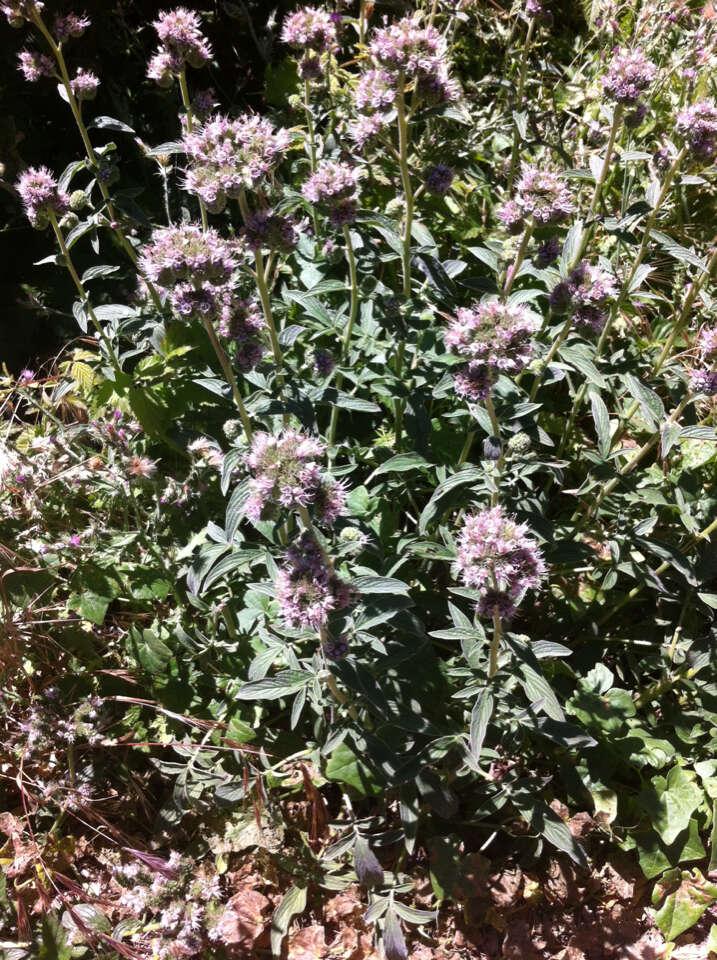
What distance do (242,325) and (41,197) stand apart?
3.44 ft

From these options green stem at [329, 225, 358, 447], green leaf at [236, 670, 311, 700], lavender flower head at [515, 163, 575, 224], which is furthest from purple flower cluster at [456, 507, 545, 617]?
lavender flower head at [515, 163, 575, 224]

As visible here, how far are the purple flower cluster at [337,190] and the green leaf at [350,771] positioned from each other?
1707mm

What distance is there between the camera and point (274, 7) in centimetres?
487

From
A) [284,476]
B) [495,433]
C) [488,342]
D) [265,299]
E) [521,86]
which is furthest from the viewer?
[521,86]

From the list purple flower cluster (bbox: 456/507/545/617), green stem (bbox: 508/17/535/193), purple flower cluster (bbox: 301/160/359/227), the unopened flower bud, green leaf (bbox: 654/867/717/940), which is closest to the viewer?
purple flower cluster (bbox: 456/507/545/617)

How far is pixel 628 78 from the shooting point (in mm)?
2521

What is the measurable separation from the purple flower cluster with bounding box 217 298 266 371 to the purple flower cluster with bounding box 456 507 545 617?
2.83 ft

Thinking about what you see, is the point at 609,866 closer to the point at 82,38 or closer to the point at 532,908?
the point at 532,908

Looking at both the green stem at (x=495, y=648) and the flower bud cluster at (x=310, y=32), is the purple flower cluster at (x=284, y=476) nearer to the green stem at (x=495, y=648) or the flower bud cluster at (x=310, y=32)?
the green stem at (x=495, y=648)

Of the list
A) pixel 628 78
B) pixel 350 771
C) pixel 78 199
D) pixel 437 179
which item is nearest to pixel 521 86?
pixel 628 78

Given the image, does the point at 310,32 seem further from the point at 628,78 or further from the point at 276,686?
the point at 276,686

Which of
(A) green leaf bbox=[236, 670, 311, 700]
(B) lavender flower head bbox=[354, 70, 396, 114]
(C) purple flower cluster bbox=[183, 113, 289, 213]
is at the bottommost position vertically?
(A) green leaf bbox=[236, 670, 311, 700]

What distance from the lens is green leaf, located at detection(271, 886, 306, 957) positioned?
252 cm

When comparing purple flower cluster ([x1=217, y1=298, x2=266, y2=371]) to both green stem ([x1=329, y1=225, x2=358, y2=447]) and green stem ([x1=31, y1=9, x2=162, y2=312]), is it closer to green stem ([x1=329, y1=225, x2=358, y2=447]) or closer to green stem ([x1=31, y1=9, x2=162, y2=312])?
green stem ([x1=329, y1=225, x2=358, y2=447])
